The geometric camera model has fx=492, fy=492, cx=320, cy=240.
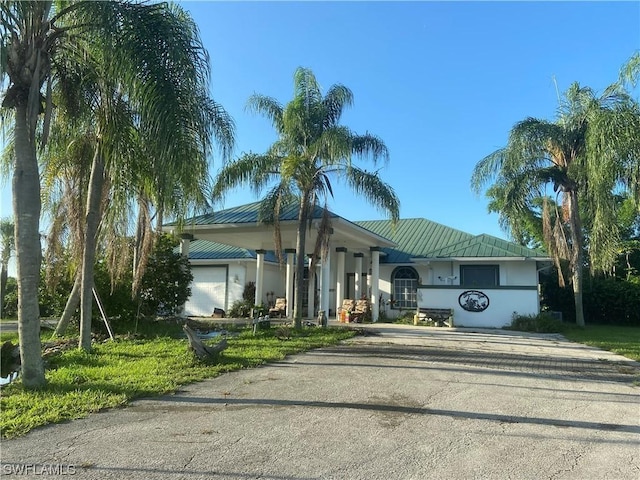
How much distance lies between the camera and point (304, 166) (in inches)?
571

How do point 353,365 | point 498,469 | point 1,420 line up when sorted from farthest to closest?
1. point 353,365
2. point 1,420
3. point 498,469

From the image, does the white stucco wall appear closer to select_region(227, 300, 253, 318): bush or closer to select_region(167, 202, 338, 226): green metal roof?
select_region(167, 202, 338, 226): green metal roof

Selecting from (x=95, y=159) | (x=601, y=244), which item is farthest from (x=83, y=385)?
(x=601, y=244)

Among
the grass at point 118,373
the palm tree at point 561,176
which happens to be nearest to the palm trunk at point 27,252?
the grass at point 118,373

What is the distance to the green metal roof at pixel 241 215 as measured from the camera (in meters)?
16.6

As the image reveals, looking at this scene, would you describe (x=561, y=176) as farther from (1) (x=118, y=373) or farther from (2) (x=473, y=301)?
(1) (x=118, y=373)

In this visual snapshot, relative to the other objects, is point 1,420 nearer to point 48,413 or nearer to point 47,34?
point 48,413

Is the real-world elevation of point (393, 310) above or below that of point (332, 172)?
below

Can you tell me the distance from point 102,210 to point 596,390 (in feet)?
34.6

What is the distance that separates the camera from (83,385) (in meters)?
6.80

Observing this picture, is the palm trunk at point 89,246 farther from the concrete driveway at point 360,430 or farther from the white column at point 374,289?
the white column at point 374,289

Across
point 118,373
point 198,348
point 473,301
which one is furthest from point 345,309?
point 118,373

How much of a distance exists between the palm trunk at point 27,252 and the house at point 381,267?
31.9 ft

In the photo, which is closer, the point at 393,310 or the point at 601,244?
the point at 601,244
